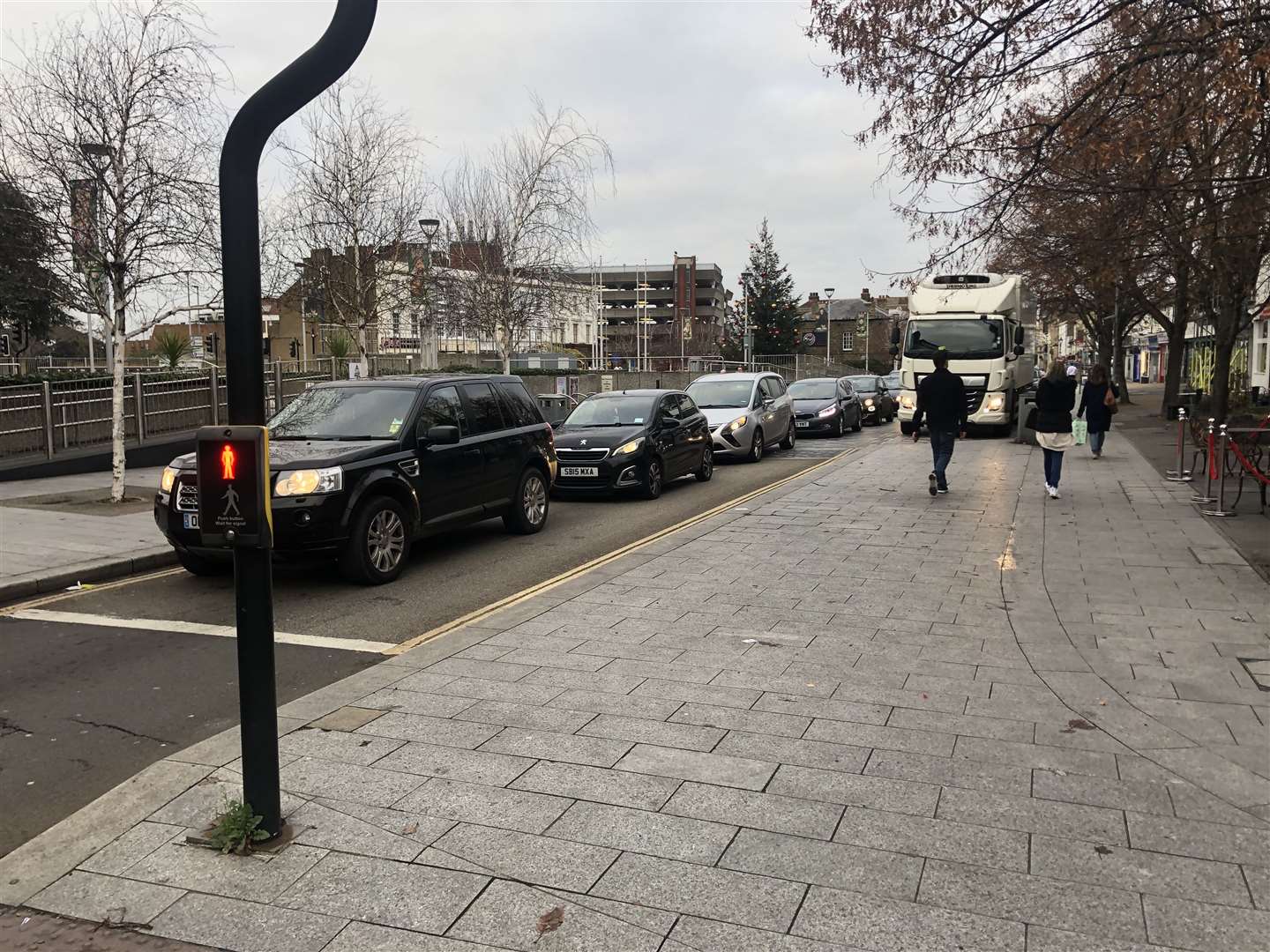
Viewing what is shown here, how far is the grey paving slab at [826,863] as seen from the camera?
3.22 metres

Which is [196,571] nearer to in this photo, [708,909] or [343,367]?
[708,909]

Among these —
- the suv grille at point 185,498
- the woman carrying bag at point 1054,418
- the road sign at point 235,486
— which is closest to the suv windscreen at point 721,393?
the woman carrying bag at point 1054,418

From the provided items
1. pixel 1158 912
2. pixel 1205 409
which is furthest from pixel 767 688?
pixel 1205 409

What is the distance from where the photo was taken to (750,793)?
392 centimetres

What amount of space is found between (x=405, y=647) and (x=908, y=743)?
3.40 metres

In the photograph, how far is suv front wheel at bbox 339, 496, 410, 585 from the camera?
805cm

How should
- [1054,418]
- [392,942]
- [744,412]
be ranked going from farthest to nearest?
1. [744,412]
2. [1054,418]
3. [392,942]

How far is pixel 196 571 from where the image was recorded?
342 inches

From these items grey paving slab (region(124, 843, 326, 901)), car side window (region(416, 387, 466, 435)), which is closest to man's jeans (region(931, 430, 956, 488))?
car side window (region(416, 387, 466, 435))

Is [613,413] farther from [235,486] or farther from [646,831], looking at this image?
[235,486]

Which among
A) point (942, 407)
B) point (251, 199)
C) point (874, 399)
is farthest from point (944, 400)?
point (874, 399)

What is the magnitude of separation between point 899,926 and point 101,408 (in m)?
18.0

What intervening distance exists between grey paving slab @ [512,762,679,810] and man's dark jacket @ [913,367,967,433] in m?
9.78

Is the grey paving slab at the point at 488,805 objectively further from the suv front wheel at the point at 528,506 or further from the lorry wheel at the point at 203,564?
the suv front wheel at the point at 528,506
